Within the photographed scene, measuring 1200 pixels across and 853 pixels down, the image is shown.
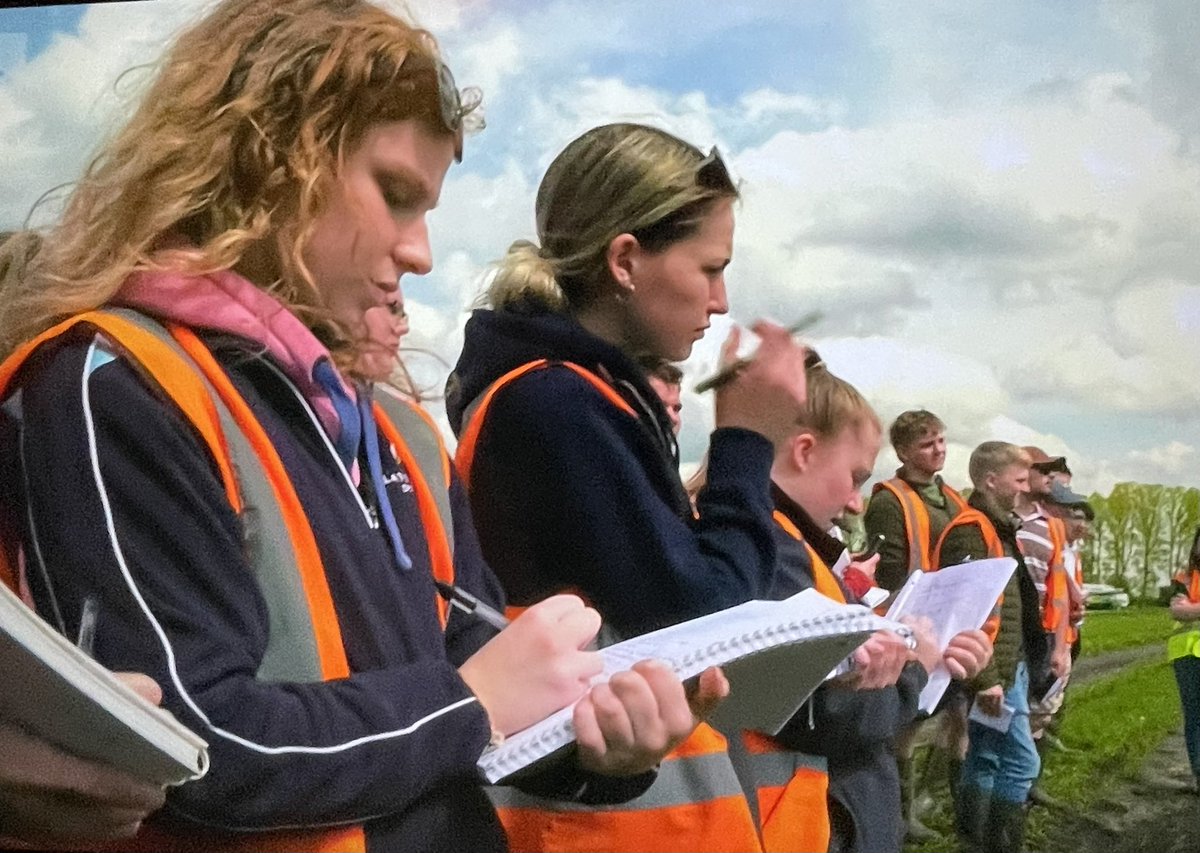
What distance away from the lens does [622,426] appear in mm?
1192

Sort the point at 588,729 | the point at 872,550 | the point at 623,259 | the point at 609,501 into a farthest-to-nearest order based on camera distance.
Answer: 1. the point at 872,550
2. the point at 623,259
3. the point at 609,501
4. the point at 588,729

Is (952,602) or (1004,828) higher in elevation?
(952,602)

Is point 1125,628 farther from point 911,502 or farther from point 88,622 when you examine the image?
point 88,622

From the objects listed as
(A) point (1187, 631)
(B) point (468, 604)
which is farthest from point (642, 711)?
(A) point (1187, 631)

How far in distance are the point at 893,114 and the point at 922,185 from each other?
0.08 metres

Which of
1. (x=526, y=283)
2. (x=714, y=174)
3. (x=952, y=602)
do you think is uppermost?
(x=714, y=174)

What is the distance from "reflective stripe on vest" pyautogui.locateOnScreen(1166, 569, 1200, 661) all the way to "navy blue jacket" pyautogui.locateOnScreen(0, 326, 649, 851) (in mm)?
812

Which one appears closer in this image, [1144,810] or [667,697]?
[667,697]

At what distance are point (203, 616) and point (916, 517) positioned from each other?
81 centimetres

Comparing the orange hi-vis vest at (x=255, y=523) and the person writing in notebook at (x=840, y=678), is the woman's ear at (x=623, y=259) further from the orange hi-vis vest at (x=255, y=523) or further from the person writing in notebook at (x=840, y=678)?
the orange hi-vis vest at (x=255, y=523)

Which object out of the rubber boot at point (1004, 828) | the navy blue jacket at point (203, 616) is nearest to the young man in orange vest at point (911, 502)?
the rubber boot at point (1004, 828)

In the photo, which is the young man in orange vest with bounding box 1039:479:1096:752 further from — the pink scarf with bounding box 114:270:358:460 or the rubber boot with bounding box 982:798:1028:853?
the pink scarf with bounding box 114:270:358:460

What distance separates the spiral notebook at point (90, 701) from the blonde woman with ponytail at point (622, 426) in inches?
15.5

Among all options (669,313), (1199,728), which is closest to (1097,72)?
(669,313)
